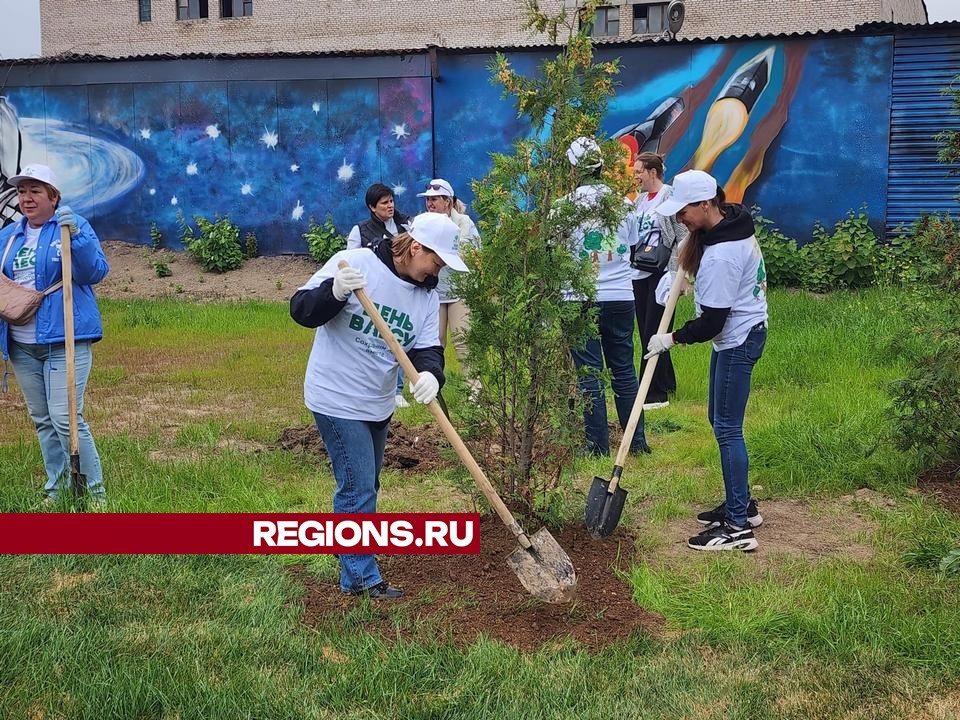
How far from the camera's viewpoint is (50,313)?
5363 millimetres

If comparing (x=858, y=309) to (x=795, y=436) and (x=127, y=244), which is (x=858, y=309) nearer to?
(x=795, y=436)

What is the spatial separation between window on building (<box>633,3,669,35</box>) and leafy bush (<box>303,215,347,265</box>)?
11553 mm

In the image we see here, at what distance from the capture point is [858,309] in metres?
11.3

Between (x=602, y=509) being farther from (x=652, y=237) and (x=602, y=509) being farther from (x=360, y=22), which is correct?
(x=360, y=22)

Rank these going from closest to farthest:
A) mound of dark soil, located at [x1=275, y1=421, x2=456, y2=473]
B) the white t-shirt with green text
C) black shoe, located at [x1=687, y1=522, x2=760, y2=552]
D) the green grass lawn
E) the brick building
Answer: the green grass lawn < the white t-shirt with green text < black shoe, located at [x1=687, y1=522, x2=760, y2=552] < mound of dark soil, located at [x1=275, y1=421, x2=456, y2=473] < the brick building

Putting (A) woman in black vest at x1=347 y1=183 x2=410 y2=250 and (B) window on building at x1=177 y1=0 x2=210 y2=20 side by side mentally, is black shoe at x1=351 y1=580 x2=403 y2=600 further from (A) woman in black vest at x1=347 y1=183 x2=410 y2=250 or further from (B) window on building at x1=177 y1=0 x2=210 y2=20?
(B) window on building at x1=177 y1=0 x2=210 y2=20

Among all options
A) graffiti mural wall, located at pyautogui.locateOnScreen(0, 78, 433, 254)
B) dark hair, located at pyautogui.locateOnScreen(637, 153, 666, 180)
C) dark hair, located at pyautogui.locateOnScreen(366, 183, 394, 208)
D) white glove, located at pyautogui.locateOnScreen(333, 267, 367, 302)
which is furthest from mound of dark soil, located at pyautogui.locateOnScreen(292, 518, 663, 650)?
graffiti mural wall, located at pyautogui.locateOnScreen(0, 78, 433, 254)

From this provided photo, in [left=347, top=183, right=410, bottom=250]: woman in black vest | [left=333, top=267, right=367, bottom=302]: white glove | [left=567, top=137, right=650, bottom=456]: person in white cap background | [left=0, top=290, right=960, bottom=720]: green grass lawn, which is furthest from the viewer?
[left=347, top=183, right=410, bottom=250]: woman in black vest

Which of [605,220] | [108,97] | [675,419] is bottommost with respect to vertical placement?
[675,419]

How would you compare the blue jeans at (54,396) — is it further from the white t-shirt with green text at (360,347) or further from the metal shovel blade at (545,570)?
the metal shovel blade at (545,570)

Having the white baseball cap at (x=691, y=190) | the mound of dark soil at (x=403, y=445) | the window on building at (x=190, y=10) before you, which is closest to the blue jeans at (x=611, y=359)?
the mound of dark soil at (x=403, y=445)

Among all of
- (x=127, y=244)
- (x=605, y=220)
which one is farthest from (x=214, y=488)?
(x=127, y=244)

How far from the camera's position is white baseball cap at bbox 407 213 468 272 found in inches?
151

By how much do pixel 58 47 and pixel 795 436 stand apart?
94.3 ft
